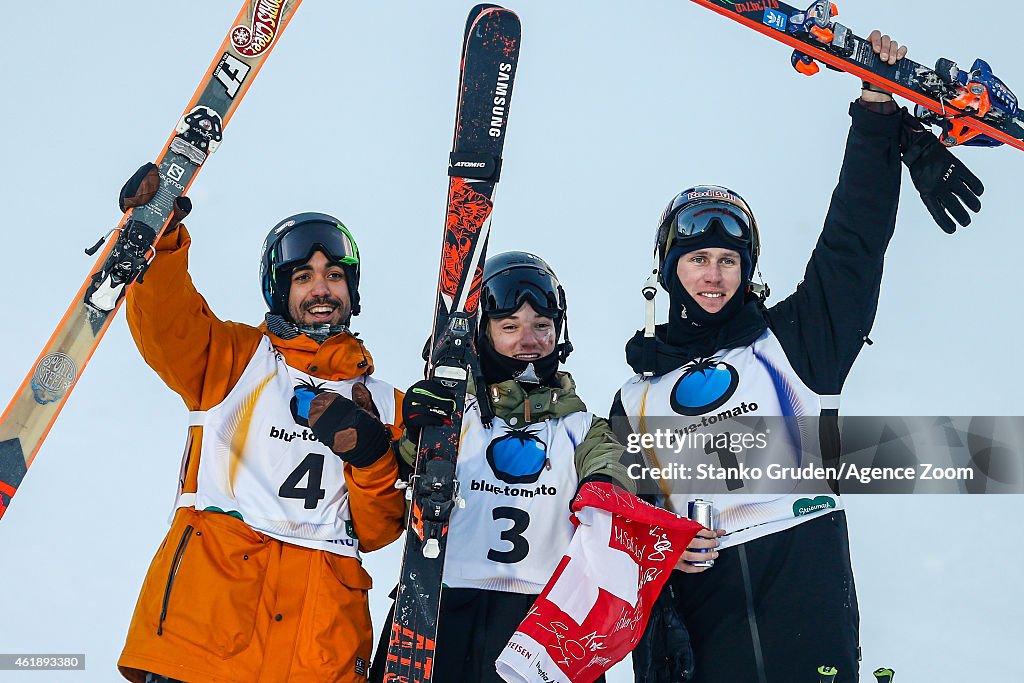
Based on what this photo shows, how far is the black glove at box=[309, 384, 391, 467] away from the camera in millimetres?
4312

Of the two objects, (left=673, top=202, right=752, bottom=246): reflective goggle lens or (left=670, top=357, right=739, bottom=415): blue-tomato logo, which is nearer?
(left=670, top=357, right=739, bottom=415): blue-tomato logo

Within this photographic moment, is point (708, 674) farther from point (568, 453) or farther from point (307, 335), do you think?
point (307, 335)

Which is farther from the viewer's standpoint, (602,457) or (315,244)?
(315,244)

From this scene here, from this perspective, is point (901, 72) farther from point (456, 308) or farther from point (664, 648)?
point (664, 648)

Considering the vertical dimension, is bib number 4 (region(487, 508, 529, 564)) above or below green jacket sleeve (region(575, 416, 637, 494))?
below

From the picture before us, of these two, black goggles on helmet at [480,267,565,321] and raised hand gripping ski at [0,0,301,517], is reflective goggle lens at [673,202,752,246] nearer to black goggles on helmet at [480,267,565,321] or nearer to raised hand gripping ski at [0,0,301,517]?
black goggles on helmet at [480,267,565,321]

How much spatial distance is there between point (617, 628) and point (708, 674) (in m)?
0.44

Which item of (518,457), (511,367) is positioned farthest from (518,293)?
(518,457)

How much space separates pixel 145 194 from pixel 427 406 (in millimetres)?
1483

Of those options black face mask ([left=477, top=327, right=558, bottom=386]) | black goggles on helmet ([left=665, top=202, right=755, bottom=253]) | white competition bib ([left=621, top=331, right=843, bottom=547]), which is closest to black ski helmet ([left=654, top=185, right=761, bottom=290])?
black goggles on helmet ([left=665, top=202, right=755, bottom=253])

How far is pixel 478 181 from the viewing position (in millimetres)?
4953

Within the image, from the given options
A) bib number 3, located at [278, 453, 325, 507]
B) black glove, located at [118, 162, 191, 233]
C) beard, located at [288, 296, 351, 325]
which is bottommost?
bib number 3, located at [278, 453, 325, 507]

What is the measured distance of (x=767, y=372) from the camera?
15.6 ft

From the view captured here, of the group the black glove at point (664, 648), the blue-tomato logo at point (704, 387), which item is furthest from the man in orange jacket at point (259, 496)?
the blue-tomato logo at point (704, 387)
